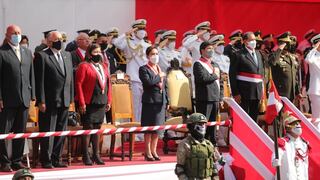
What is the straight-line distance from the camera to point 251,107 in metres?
12.4

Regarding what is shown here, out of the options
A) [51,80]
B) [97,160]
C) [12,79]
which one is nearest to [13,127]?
[12,79]

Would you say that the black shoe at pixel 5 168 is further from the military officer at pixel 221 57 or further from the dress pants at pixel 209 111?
the military officer at pixel 221 57

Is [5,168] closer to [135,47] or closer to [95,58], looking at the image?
[95,58]

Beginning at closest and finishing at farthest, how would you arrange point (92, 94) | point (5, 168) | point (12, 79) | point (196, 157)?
point (196, 157)
point (5, 168)
point (12, 79)
point (92, 94)

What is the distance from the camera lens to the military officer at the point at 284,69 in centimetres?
1286

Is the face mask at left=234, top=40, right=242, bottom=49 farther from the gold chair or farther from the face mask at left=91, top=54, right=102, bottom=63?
the face mask at left=91, top=54, right=102, bottom=63

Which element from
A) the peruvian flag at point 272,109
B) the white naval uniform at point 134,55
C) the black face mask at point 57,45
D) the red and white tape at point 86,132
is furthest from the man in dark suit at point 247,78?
the black face mask at point 57,45

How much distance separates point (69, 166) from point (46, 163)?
0.32 m

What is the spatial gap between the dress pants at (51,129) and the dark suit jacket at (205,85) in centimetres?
214

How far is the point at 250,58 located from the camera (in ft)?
40.3

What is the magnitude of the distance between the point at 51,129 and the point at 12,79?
0.84m

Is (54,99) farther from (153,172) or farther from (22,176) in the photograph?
(22,176)

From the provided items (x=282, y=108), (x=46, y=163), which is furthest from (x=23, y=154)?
(x=282, y=108)

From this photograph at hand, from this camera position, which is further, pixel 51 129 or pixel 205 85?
pixel 205 85
